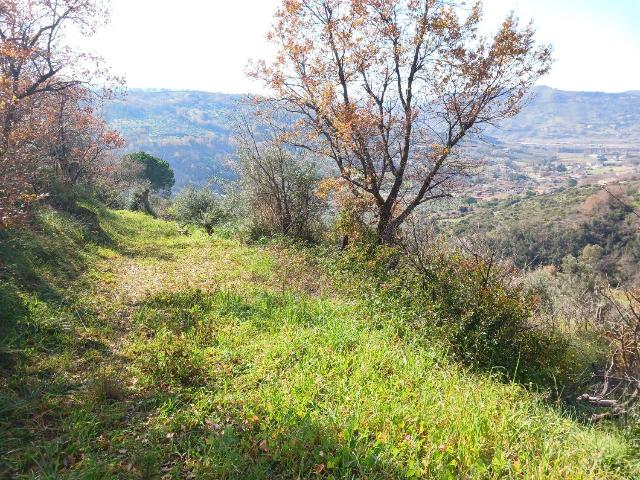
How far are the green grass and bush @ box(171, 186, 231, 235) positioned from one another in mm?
14707

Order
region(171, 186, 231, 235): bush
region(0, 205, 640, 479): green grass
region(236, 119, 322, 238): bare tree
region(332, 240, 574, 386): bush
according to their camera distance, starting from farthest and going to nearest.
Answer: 1. region(171, 186, 231, 235): bush
2. region(236, 119, 322, 238): bare tree
3. region(332, 240, 574, 386): bush
4. region(0, 205, 640, 479): green grass

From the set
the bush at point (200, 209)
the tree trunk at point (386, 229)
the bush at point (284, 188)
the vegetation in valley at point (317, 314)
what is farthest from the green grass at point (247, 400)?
the bush at point (200, 209)

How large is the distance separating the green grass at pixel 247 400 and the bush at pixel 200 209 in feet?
48.3

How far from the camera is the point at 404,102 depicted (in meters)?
12.9

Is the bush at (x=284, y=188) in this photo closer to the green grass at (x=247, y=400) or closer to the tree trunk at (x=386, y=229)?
the tree trunk at (x=386, y=229)

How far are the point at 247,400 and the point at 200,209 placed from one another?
2213 centimetres

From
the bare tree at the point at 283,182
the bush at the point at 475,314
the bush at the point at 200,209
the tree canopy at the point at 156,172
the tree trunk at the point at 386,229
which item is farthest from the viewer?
the tree canopy at the point at 156,172

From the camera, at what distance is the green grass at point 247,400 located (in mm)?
3682

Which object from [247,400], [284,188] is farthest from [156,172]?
[247,400]

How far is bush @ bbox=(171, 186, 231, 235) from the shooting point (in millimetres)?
22984

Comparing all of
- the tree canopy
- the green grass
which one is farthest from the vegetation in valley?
the tree canopy

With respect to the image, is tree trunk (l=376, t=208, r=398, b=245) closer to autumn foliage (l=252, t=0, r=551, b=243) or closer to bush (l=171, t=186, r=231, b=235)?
autumn foliage (l=252, t=0, r=551, b=243)

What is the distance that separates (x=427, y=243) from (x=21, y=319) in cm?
780

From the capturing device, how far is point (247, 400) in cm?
466
